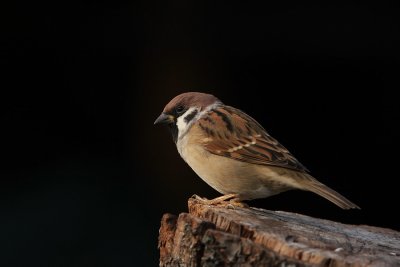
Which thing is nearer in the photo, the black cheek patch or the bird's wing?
the bird's wing

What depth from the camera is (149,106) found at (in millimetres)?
3965

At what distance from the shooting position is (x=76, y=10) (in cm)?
387

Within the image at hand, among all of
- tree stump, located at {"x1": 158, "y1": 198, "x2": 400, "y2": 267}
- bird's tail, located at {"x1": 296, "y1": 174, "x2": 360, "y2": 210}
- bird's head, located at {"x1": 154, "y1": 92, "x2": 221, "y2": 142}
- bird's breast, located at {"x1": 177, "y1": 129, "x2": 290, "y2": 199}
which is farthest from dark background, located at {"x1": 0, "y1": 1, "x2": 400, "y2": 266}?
tree stump, located at {"x1": 158, "y1": 198, "x2": 400, "y2": 267}

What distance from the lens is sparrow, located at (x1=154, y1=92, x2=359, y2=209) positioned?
2.74m

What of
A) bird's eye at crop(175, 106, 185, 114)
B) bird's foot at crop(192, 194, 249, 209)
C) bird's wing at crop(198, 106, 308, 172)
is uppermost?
bird's eye at crop(175, 106, 185, 114)

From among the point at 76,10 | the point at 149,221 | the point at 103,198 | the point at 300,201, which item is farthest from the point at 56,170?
the point at 300,201

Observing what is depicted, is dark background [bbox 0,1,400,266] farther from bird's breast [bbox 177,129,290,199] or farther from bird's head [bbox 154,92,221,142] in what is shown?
bird's breast [bbox 177,129,290,199]

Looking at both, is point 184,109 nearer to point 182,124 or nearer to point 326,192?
point 182,124

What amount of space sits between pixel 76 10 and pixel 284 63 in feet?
3.34

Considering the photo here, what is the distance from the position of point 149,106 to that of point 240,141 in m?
1.16

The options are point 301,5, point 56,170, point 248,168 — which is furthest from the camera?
point 56,170

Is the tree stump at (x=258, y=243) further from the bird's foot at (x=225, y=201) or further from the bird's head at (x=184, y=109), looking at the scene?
the bird's head at (x=184, y=109)

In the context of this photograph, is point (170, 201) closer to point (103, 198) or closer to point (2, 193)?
point (103, 198)

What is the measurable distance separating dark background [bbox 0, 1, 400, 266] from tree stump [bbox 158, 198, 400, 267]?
1.58 meters
